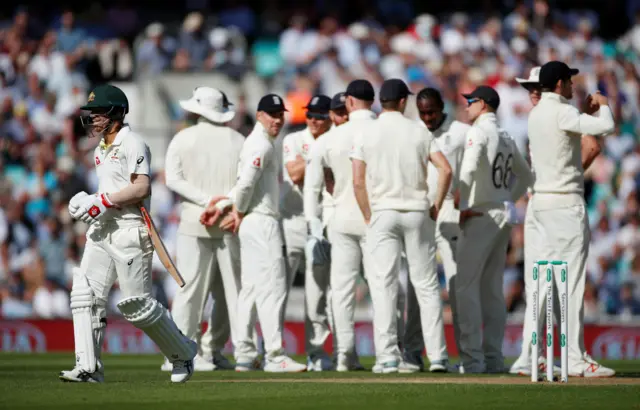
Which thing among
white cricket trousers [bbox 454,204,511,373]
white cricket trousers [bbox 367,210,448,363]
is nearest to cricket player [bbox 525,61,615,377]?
white cricket trousers [bbox 454,204,511,373]

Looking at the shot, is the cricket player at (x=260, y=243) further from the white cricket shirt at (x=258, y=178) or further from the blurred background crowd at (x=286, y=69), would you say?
the blurred background crowd at (x=286, y=69)

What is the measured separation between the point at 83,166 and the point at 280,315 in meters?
10.2

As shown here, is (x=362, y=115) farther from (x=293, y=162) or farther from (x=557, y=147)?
(x=557, y=147)

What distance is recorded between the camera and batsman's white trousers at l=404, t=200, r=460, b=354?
39.5ft

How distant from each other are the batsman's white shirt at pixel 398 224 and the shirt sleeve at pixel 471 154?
35 cm

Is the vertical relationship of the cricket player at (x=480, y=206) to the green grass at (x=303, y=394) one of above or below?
above

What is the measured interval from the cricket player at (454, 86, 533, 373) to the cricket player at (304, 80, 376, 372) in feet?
3.06

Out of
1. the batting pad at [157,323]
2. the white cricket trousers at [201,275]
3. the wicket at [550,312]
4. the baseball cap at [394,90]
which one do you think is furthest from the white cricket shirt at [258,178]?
the wicket at [550,312]

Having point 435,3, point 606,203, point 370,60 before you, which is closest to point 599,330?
point 606,203

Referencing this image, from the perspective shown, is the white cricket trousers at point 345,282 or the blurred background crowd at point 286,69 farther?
the blurred background crowd at point 286,69

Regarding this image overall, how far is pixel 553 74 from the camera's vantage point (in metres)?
10.5

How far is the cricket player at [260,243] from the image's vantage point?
11.5 metres

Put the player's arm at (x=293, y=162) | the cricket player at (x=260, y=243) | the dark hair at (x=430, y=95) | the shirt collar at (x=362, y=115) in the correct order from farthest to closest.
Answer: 1. the player's arm at (x=293, y=162)
2. the dark hair at (x=430, y=95)
3. the shirt collar at (x=362, y=115)
4. the cricket player at (x=260, y=243)

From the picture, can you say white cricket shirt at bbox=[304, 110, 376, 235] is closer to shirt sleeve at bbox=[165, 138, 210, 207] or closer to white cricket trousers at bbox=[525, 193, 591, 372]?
shirt sleeve at bbox=[165, 138, 210, 207]
